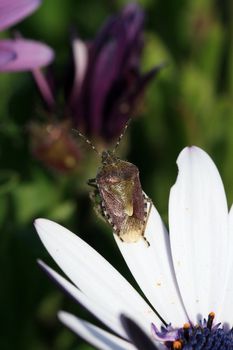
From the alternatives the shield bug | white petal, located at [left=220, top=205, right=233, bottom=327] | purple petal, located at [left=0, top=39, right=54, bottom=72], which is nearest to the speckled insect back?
the shield bug

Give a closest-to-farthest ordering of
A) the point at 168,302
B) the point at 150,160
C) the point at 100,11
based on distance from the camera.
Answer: the point at 168,302, the point at 150,160, the point at 100,11

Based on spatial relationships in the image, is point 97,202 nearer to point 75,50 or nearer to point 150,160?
point 75,50

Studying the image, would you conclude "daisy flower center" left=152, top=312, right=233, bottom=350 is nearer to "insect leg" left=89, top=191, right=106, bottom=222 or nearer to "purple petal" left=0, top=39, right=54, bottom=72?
"insect leg" left=89, top=191, right=106, bottom=222

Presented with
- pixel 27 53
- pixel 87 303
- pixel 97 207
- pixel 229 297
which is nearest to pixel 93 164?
pixel 27 53

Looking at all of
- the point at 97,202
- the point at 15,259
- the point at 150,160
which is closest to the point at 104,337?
the point at 97,202

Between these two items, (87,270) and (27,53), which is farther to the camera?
(27,53)

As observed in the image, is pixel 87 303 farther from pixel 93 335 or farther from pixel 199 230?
pixel 199 230
